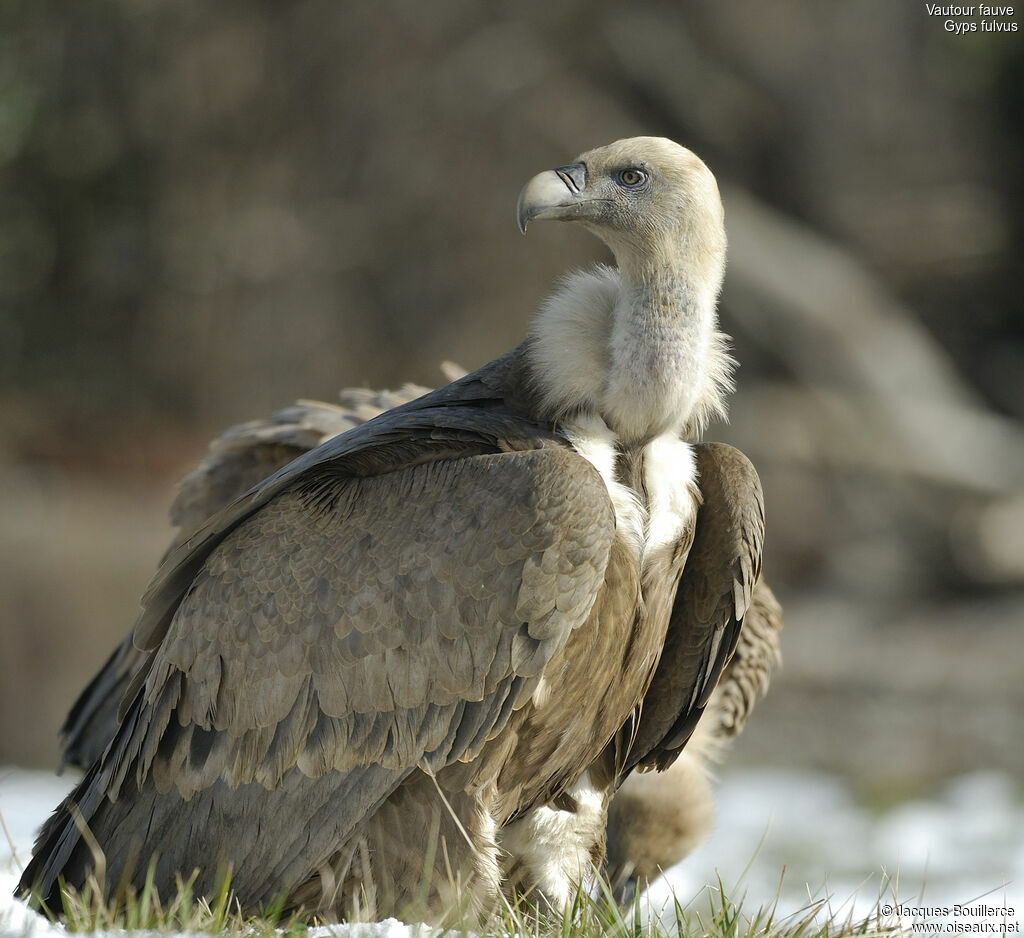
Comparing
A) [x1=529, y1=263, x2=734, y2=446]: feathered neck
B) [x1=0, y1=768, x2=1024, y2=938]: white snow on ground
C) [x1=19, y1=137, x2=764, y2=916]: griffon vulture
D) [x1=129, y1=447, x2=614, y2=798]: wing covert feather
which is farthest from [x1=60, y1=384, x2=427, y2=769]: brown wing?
[x1=529, y1=263, x2=734, y2=446]: feathered neck

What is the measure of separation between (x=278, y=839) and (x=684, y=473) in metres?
1.60

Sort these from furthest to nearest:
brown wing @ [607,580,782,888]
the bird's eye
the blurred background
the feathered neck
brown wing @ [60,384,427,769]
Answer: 1. the blurred background
2. brown wing @ [60,384,427,769]
3. brown wing @ [607,580,782,888]
4. the bird's eye
5. the feathered neck

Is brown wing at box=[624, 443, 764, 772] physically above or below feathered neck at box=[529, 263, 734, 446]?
below

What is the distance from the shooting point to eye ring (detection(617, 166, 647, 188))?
4.01 metres

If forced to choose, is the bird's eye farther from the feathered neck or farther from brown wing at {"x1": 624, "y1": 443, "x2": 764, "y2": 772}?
brown wing at {"x1": 624, "y1": 443, "x2": 764, "y2": 772}

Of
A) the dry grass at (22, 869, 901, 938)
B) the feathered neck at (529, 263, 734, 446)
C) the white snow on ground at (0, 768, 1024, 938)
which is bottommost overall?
the white snow on ground at (0, 768, 1024, 938)

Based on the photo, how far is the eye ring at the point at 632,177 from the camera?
401 cm

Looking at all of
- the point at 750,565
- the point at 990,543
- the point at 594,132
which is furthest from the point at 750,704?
the point at 594,132

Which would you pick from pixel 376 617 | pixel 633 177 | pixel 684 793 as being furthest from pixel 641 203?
pixel 684 793

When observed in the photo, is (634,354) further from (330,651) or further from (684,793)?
(684,793)

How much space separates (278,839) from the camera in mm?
3891

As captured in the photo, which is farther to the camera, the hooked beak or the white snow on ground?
the white snow on ground

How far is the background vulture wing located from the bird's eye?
79 centimetres

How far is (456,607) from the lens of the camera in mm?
3662
